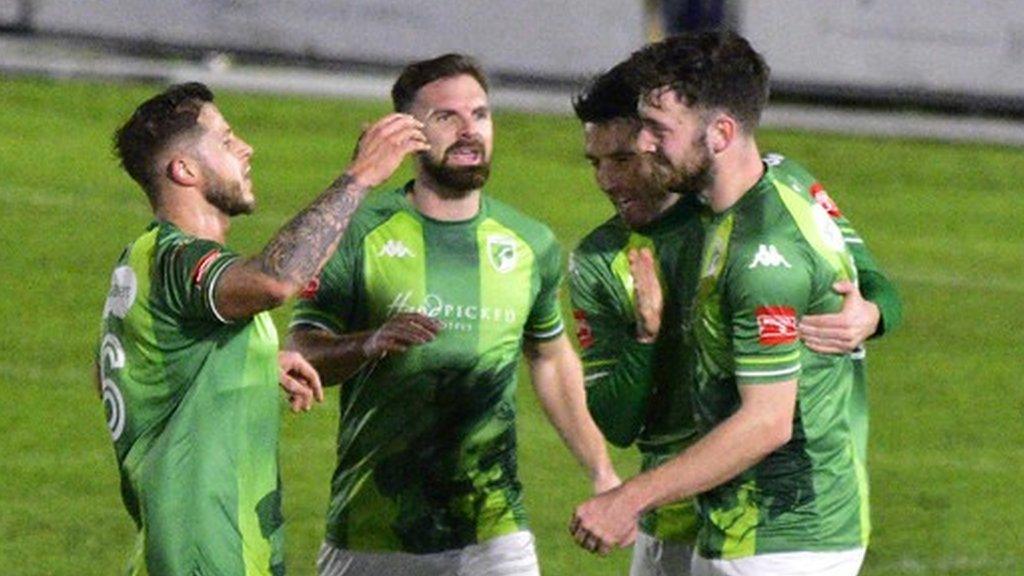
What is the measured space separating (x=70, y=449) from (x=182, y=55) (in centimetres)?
1227

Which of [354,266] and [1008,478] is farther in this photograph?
[1008,478]

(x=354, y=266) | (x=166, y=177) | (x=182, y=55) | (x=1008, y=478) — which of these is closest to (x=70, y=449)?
(x=1008, y=478)

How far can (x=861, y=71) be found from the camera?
999 inches

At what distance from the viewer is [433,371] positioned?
902cm

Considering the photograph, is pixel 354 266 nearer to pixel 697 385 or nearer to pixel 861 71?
pixel 697 385

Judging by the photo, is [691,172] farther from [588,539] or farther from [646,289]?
[588,539]

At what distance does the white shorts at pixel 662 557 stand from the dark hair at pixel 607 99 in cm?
140

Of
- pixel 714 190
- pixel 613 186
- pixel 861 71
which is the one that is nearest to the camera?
pixel 714 190

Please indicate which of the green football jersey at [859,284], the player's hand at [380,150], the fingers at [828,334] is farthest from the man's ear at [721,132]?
the player's hand at [380,150]

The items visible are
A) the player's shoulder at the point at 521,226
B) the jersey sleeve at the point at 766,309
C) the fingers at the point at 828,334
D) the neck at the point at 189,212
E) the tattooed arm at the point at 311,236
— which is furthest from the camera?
the player's shoulder at the point at 521,226

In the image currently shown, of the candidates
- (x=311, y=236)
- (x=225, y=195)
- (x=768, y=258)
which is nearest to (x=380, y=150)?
(x=311, y=236)

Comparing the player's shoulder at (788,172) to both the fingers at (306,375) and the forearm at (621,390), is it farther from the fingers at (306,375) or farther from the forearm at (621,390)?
the fingers at (306,375)

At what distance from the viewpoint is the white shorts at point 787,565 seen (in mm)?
7746

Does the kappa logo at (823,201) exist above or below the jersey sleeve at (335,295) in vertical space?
above
